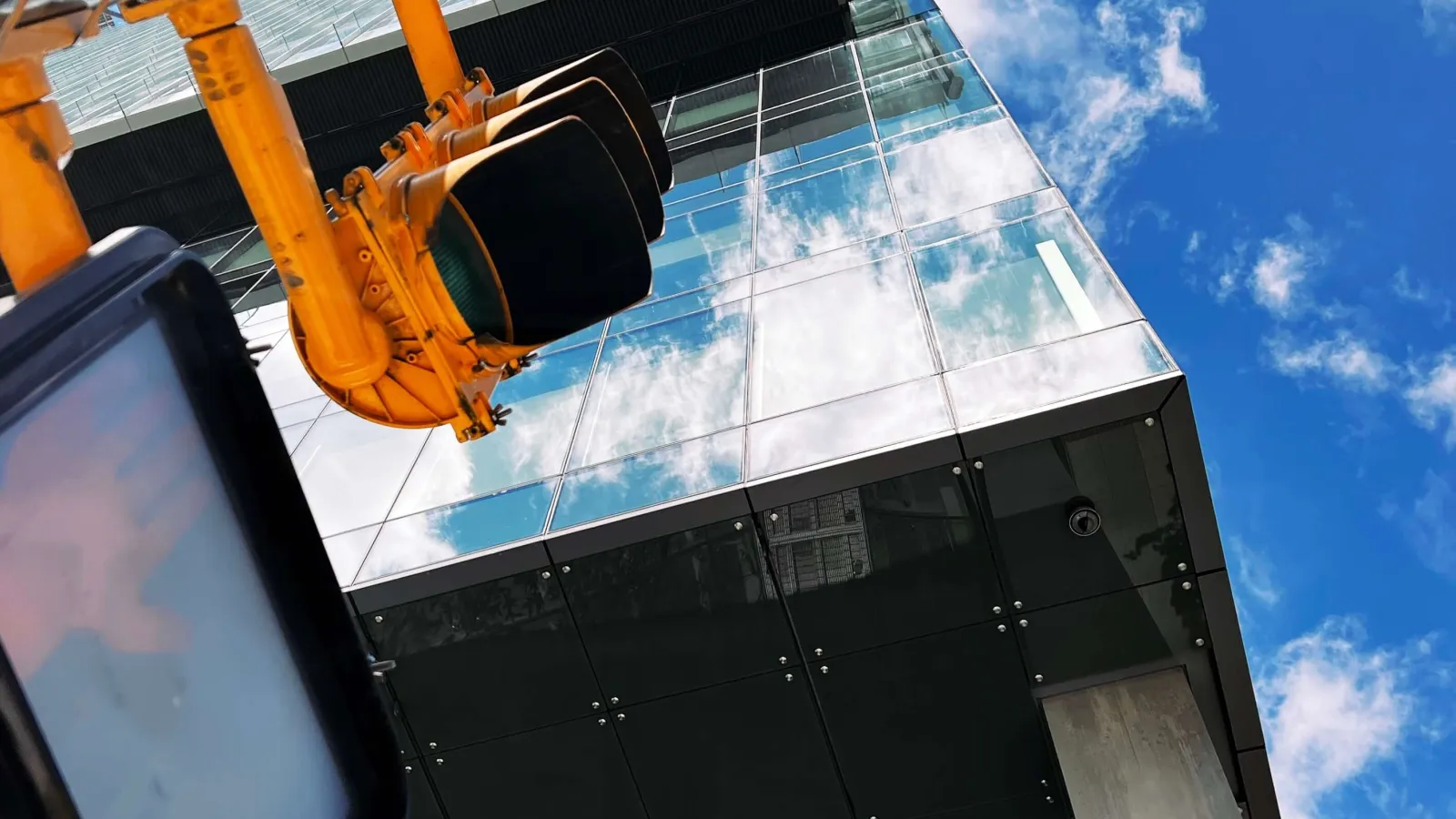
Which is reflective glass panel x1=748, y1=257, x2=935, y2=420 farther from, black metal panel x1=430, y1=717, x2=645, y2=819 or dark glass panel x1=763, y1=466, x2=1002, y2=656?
black metal panel x1=430, y1=717, x2=645, y2=819

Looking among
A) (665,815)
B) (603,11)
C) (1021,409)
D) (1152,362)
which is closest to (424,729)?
(665,815)

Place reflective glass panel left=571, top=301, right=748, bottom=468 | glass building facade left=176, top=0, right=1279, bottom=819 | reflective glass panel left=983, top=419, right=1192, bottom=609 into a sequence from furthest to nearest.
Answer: reflective glass panel left=571, top=301, right=748, bottom=468
glass building facade left=176, top=0, right=1279, bottom=819
reflective glass panel left=983, top=419, right=1192, bottom=609

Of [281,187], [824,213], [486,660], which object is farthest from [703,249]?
[281,187]

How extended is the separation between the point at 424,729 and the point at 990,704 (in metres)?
4.21

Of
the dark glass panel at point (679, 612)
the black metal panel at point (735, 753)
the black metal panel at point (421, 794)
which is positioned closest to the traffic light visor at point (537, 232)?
the dark glass panel at point (679, 612)

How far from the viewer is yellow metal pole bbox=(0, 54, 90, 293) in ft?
6.16

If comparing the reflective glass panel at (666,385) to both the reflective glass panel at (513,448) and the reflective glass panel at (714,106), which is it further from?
the reflective glass panel at (714,106)

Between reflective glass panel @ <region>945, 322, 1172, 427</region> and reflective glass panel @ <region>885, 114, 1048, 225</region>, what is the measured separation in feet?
9.61

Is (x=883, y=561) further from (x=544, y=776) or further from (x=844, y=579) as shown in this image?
(x=544, y=776)

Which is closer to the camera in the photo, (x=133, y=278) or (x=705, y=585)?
(x=133, y=278)

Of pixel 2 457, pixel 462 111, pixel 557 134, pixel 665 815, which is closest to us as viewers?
pixel 2 457

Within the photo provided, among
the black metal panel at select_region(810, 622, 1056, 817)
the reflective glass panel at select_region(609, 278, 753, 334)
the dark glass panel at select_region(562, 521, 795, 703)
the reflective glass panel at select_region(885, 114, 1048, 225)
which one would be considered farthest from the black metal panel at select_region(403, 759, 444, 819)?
the reflective glass panel at select_region(885, 114, 1048, 225)

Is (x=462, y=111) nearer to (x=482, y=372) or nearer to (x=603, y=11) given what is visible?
(x=482, y=372)

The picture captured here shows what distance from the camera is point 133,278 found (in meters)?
1.74
